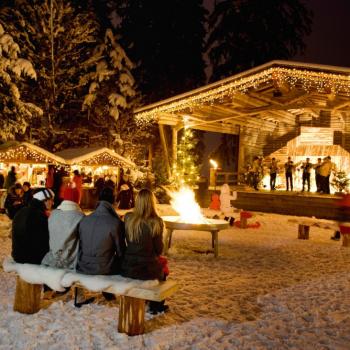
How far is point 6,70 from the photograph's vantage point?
21406mm

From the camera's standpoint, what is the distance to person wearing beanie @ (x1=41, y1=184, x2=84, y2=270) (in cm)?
531

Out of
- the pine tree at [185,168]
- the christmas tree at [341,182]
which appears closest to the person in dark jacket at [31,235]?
the pine tree at [185,168]

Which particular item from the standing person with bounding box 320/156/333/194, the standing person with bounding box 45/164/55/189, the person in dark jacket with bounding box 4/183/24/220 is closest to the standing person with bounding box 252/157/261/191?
the standing person with bounding box 320/156/333/194

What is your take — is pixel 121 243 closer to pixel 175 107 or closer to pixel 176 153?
pixel 175 107

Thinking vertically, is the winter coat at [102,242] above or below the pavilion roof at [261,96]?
below

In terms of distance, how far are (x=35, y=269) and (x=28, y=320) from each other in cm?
58

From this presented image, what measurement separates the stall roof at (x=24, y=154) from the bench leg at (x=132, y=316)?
12639 millimetres

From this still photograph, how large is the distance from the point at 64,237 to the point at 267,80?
11904mm

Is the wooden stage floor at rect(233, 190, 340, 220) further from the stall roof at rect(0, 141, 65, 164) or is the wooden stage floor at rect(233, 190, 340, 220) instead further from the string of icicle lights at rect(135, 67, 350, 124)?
the stall roof at rect(0, 141, 65, 164)

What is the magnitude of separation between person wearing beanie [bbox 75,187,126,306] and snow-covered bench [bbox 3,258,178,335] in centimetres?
13

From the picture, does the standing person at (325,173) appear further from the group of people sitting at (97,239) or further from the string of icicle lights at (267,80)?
the group of people sitting at (97,239)

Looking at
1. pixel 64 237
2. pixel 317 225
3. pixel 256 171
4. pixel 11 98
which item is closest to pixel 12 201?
pixel 64 237

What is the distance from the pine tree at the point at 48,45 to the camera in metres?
23.1

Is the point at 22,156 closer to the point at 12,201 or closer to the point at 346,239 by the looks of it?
the point at 12,201
